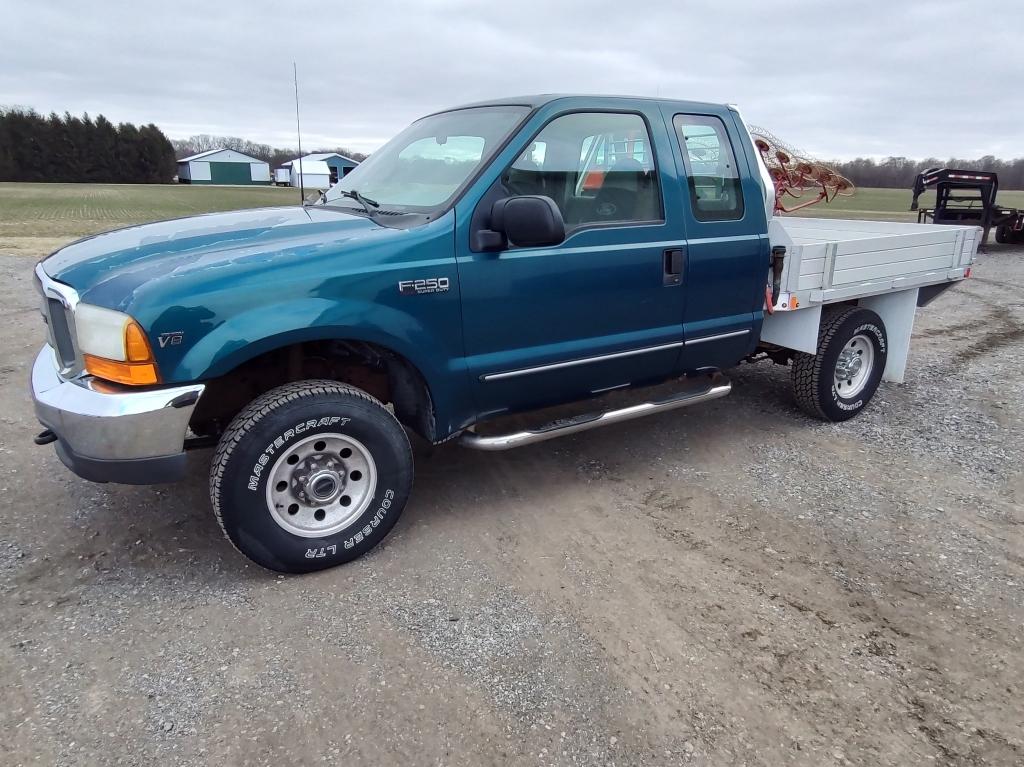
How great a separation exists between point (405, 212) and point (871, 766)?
292 centimetres

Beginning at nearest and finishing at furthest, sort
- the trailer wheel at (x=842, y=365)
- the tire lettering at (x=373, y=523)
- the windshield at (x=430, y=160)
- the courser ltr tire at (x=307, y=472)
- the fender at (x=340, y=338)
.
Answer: the fender at (x=340, y=338), the courser ltr tire at (x=307, y=472), the tire lettering at (x=373, y=523), the windshield at (x=430, y=160), the trailer wheel at (x=842, y=365)

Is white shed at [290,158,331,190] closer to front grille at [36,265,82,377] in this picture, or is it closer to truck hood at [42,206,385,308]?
truck hood at [42,206,385,308]

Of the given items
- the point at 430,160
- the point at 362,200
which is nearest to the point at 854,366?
the point at 430,160

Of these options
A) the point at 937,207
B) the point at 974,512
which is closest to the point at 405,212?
the point at 974,512

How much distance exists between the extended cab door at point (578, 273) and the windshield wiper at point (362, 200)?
24.9 inches

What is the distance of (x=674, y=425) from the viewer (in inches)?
206

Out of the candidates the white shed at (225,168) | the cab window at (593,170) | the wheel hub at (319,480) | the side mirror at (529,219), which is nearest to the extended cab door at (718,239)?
the cab window at (593,170)

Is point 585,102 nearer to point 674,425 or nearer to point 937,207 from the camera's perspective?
point 674,425

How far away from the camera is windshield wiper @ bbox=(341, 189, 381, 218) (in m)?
3.70

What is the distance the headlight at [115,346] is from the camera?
273 cm

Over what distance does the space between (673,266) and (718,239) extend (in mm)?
410

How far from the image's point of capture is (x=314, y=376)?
3.62 meters

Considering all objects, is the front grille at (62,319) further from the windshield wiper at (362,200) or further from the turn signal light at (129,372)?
the windshield wiper at (362,200)

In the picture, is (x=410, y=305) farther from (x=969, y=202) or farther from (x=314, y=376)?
(x=969, y=202)
